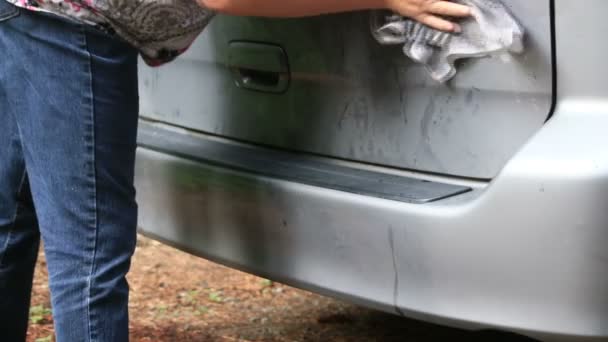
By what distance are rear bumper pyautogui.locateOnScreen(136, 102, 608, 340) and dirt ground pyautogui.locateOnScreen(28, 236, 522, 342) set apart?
82 centimetres

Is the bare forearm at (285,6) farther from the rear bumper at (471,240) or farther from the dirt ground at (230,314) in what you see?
the dirt ground at (230,314)

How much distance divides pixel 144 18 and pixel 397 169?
0.64m

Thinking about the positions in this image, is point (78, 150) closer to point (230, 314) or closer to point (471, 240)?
point (471, 240)

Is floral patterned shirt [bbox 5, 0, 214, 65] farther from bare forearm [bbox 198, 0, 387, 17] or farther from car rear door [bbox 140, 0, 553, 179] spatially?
car rear door [bbox 140, 0, 553, 179]

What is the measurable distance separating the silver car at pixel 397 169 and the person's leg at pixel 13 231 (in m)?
0.36

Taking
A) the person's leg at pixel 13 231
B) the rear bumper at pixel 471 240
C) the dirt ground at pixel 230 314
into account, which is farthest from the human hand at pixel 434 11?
the dirt ground at pixel 230 314

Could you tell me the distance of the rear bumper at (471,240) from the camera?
6.12ft

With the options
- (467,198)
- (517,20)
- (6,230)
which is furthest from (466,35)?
(6,230)

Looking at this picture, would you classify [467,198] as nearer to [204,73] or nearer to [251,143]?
[251,143]

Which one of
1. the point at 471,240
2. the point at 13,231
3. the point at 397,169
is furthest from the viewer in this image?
the point at 13,231

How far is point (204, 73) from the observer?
2.76 meters

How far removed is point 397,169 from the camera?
2.33 metres

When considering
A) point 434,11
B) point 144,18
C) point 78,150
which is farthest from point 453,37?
point 78,150

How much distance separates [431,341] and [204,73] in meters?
1.09
